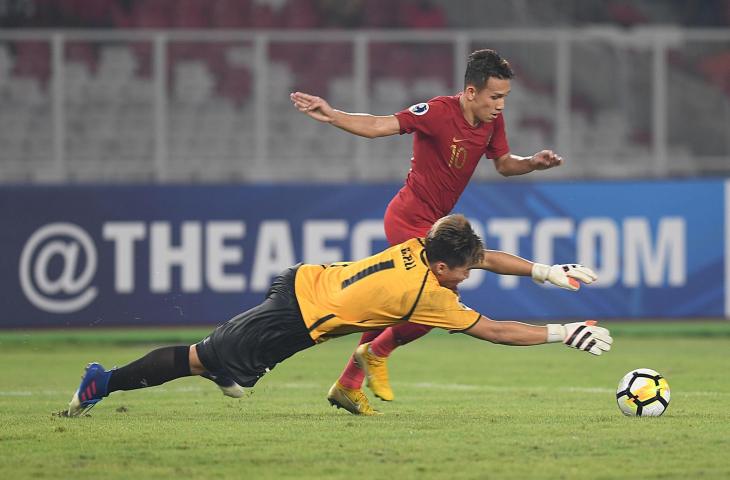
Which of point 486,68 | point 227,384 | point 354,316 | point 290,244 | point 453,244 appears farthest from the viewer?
point 290,244

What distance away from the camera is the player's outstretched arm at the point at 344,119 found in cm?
802

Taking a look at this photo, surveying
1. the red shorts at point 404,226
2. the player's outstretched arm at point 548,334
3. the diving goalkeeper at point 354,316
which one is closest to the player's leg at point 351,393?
the red shorts at point 404,226

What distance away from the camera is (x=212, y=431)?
Result: 25.6 ft

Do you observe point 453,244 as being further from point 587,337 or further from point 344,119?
point 344,119

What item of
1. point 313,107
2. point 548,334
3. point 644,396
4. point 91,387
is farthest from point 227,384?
point 644,396

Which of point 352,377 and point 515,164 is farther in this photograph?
point 515,164

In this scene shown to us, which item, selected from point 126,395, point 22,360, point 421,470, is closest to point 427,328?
point 421,470

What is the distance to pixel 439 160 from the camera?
8836 mm

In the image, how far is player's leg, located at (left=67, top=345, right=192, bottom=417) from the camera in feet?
26.1

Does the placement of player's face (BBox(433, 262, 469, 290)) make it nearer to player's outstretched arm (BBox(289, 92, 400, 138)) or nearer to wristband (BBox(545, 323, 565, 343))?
wristband (BBox(545, 323, 565, 343))

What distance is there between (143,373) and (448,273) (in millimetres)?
1958

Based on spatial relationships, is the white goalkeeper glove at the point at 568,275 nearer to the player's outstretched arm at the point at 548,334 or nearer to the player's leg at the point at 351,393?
the player's outstretched arm at the point at 548,334

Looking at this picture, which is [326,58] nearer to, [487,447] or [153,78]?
[153,78]

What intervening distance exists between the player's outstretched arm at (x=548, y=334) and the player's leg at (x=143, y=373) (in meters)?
1.71
